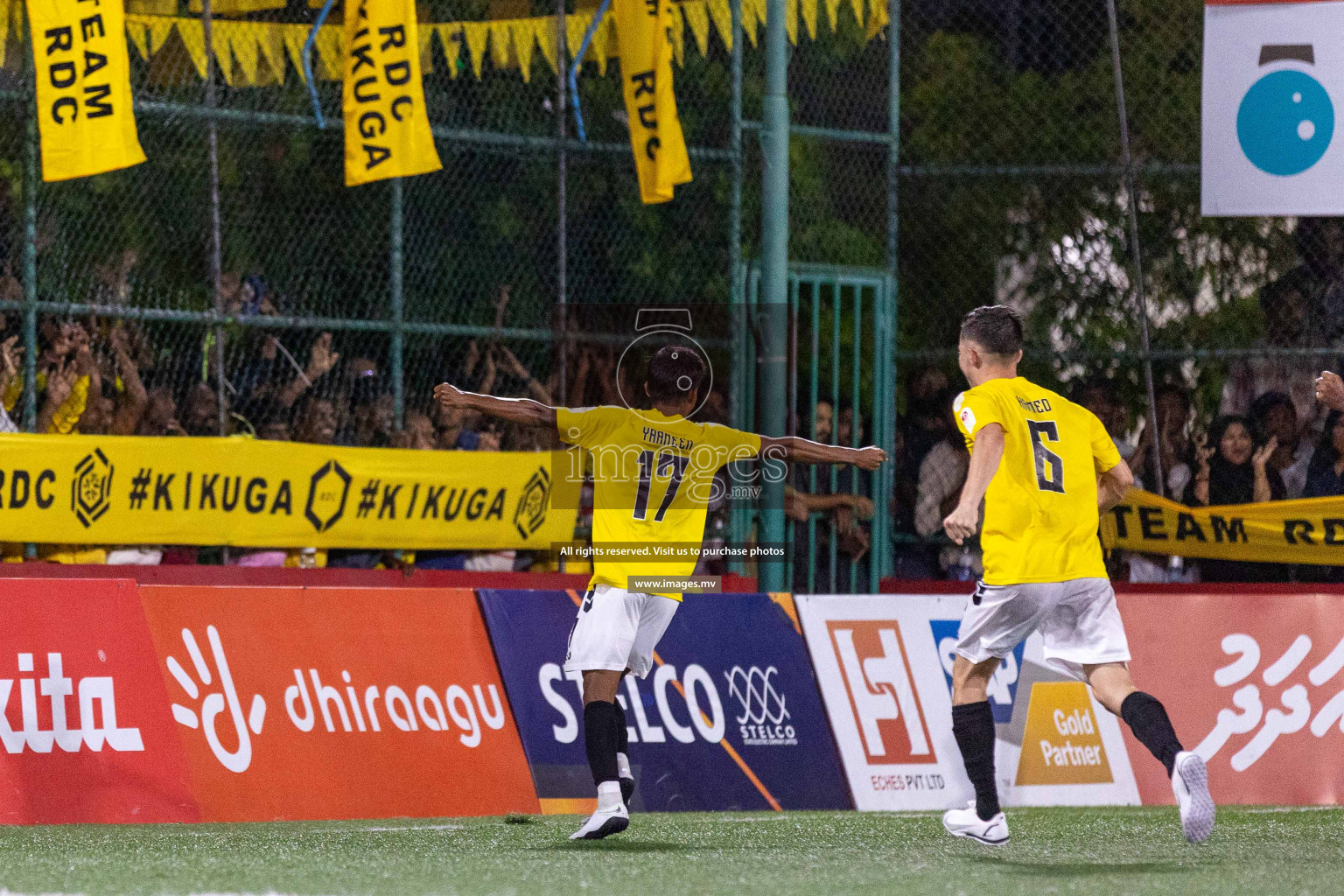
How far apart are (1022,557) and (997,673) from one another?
154 inches

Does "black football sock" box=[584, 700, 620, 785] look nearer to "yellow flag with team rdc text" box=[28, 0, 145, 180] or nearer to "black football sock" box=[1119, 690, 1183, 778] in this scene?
"black football sock" box=[1119, 690, 1183, 778]

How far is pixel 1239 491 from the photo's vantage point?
13.0 metres

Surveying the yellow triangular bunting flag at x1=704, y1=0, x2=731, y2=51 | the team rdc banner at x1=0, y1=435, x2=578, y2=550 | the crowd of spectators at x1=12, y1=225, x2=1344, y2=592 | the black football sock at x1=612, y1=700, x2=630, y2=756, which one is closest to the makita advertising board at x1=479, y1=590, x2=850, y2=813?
the black football sock at x1=612, y1=700, x2=630, y2=756

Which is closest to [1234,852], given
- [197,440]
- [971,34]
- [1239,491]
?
[1239,491]

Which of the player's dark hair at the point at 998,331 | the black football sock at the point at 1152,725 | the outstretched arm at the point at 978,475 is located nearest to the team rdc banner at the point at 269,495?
the player's dark hair at the point at 998,331

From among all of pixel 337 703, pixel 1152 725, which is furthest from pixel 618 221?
pixel 1152 725

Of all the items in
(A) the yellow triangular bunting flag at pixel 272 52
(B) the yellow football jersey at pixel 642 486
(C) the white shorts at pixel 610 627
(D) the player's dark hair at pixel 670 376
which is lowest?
(C) the white shorts at pixel 610 627

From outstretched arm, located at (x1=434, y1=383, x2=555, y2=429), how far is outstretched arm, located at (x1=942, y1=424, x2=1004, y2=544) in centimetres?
172

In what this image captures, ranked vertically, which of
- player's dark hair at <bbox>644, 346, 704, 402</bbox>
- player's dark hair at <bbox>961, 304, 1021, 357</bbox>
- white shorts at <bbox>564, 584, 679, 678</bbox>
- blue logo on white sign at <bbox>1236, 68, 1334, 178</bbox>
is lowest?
white shorts at <bbox>564, 584, 679, 678</bbox>

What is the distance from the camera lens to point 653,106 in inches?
540

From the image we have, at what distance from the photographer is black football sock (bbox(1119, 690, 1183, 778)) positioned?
697 cm

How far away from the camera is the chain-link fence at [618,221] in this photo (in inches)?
476

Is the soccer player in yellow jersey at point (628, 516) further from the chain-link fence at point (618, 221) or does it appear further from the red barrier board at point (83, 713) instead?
the chain-link fence at point (618, 221)

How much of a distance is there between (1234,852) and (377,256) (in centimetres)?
734
